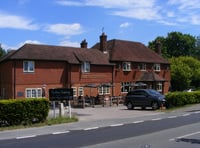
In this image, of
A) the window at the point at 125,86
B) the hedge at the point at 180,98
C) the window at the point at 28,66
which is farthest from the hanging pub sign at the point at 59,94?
the window at the point at 125,86

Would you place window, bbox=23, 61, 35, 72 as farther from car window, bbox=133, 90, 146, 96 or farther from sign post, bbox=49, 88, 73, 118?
sign post, bbox=49, 88, 73, 118

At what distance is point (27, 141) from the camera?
15.2 m

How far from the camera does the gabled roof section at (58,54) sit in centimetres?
4678

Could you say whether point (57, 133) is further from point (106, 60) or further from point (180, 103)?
point (106, 60)

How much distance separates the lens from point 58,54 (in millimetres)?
50781

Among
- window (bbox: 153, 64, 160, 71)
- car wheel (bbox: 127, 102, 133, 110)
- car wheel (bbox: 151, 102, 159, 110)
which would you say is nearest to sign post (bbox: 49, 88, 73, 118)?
car wheel (bbox: 151, 102, 159, 110)

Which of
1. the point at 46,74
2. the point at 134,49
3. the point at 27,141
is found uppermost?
the point at 134,49

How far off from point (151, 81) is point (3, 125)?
4173 centimetres

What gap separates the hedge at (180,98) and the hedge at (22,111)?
56.3ft

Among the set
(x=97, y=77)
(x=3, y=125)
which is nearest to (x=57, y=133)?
(x=3, y=125)

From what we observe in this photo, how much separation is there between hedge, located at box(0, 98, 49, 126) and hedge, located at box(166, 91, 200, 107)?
56.3ft

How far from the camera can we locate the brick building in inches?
1836

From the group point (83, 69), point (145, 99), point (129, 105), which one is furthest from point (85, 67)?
point (145, 99)

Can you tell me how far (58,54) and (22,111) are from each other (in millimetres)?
29886
